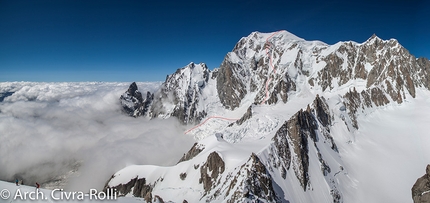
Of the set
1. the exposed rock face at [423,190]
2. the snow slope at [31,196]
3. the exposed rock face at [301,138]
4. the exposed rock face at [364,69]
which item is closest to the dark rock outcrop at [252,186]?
the exposed rock face at [301,138]

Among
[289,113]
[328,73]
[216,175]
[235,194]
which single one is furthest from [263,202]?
[328,73]


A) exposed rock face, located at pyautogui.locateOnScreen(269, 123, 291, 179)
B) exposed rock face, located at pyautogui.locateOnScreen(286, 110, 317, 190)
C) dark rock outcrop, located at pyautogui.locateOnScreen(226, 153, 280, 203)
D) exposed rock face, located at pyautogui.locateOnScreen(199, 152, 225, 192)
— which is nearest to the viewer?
dark rock outcrop, located at pyautogui.locateOnScreen(226, 153, 280, 203)

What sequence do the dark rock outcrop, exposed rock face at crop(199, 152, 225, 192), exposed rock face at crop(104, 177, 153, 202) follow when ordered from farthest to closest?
exposed rock face at crop(104, 177, 153, 202) < exposed rock face at crop(199, 152, 225, 192) < the dark rock outcrop

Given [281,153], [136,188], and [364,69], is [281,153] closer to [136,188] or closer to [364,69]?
[136,188]

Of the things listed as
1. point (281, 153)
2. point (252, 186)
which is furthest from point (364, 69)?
point (252, 186)

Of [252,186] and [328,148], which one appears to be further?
[328,148]

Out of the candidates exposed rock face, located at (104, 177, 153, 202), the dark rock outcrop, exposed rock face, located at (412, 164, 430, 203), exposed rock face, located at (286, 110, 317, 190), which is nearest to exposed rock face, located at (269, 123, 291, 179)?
exposed rock face, located at (286, 110, 317, 190)

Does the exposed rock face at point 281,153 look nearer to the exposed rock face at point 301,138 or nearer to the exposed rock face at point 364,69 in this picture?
the exposed rock face at point 301,138

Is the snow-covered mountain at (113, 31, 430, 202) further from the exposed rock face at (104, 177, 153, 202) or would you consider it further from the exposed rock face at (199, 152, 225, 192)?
the exposed rock face at (104, 177, 153, 202)
